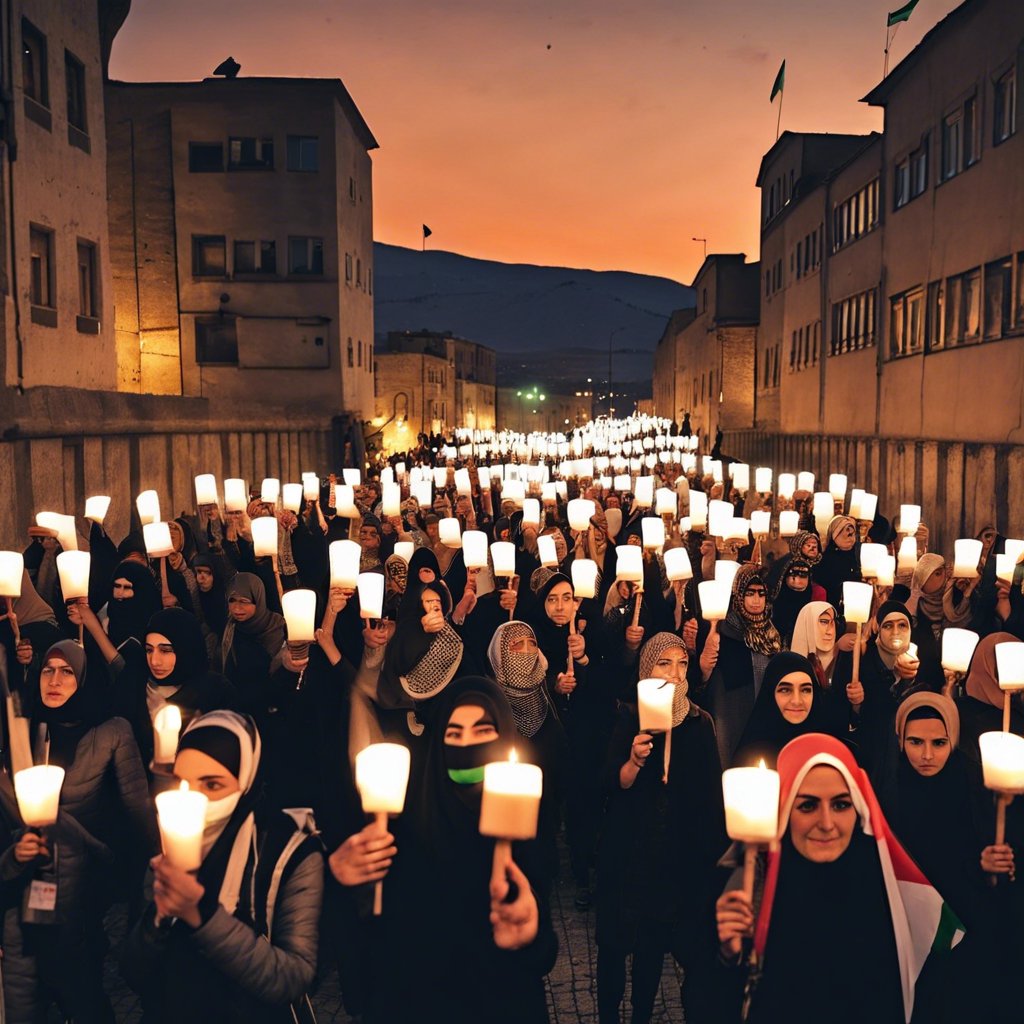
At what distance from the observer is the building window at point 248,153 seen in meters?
39.3

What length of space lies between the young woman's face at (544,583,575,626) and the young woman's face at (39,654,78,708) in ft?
10.3

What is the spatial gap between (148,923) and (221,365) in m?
38.2

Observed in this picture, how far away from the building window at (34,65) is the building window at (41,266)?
214 cm

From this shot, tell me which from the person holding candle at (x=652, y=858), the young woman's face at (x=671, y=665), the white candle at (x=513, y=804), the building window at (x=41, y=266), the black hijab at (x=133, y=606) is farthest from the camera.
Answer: the building window at (x=41, y=266)

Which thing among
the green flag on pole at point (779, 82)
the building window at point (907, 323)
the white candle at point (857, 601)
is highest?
the green flag on pole at point (779, 82)

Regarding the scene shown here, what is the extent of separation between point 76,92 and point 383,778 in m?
21.0

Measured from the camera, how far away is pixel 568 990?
593 centimetres

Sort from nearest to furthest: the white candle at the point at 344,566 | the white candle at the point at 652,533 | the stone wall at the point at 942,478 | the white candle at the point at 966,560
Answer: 1. the white candle at the point at 344,566
2. the white candle at the point at 966,560
3. the white candle at the point at 652,533
4. the stone wall at the point at 942,478

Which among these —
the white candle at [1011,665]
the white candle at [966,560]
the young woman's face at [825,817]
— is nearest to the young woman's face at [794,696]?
the white candle at [1011,665]

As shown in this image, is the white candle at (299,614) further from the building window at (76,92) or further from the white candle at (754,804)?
the building window at (76,92)

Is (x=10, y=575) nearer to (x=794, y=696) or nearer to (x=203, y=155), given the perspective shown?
(x=794, y=696)

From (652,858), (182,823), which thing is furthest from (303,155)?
(182,823)

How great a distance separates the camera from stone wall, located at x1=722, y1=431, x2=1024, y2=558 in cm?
1734

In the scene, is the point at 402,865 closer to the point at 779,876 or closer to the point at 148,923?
the point at 148,923
